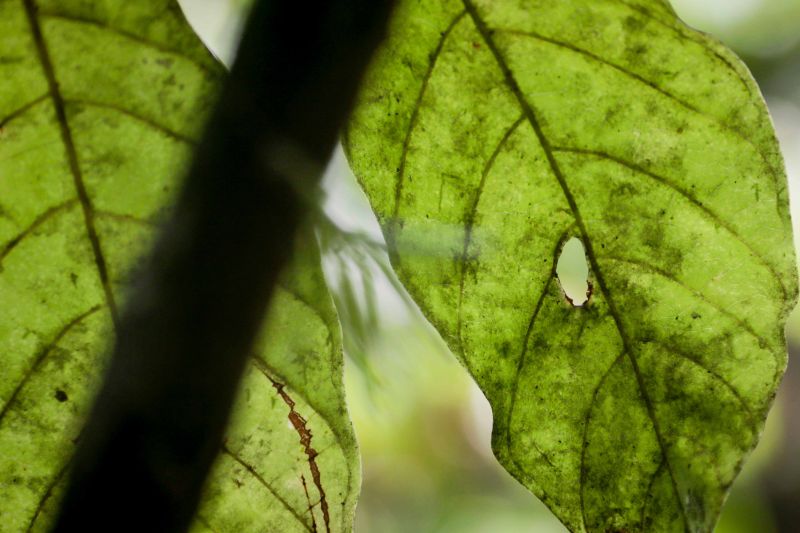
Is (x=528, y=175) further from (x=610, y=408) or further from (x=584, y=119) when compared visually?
(x=610, y=408)

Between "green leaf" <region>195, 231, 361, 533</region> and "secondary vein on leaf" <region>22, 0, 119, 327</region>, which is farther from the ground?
"secondary vein on leaf" <region>22, 0, 119, 327</region>

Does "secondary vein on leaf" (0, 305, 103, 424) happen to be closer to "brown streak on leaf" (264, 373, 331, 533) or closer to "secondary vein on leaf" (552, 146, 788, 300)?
"brown streak on leaf" (264, 373, 331, 533)

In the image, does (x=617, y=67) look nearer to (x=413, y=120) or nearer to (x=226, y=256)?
(x=413, y=120)

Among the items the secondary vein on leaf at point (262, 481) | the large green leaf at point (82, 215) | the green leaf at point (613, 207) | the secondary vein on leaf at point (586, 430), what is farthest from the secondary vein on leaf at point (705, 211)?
the secondary vein on leaf at point (262, 481)

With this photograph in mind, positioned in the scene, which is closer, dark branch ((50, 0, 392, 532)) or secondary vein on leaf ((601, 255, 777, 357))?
dark branch ((50, 0, 392, 532))

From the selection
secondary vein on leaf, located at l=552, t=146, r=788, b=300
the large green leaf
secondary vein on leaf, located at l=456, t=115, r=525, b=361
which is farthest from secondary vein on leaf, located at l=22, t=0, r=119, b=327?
secondary vein on leaf, located at l=552, t=146, r=788, b=300

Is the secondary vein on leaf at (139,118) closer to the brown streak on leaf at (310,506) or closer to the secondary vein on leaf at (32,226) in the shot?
the secondary vein on leaf at (32,226)

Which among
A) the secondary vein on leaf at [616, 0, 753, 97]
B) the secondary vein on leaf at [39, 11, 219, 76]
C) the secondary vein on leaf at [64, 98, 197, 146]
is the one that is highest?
the secondary vein on leaf at [616, 0, 753, 97]
